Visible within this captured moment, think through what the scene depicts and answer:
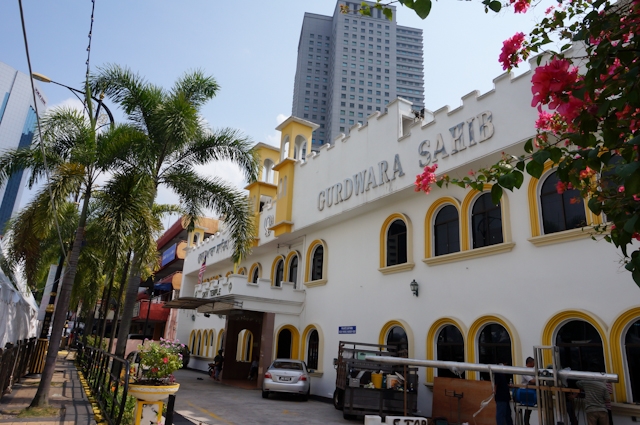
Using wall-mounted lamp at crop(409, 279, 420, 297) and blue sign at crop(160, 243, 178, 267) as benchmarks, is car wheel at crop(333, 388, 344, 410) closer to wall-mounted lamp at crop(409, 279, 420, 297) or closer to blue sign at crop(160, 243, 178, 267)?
wall-mounted lamp at crop(409, 279, 420, 297)

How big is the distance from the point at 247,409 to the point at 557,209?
9.61m

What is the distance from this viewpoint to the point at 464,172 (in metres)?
12.6

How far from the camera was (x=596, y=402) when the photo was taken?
8164 millimetres

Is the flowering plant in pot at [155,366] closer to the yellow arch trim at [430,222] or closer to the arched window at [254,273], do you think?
the yellow arch trim at [430,222]

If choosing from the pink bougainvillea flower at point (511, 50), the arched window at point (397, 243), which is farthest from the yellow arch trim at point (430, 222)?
the pink bougainvillea flower at point (511, 50)

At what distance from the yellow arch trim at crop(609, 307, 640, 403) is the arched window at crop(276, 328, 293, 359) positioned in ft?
41.1

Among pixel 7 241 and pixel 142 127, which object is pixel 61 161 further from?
pixel 7 241

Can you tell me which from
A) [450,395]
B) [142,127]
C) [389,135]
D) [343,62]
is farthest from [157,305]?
[343,62]

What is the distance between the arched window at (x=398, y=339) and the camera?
13.6 meters

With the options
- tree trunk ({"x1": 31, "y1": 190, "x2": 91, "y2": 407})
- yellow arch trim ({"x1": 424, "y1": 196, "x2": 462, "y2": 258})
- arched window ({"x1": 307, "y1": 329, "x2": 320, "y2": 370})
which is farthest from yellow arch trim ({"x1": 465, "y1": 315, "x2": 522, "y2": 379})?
tree trunk ({"x1": 31, "y1": 190, "x2": 91, "y2": 407})

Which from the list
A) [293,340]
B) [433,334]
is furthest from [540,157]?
[293,340]

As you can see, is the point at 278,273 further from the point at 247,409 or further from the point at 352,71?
the point at 352,71

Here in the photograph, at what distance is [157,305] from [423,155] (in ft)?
99.3

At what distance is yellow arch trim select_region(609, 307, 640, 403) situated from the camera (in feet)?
28.9
